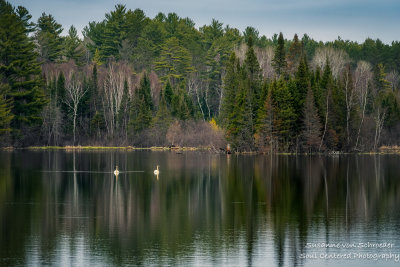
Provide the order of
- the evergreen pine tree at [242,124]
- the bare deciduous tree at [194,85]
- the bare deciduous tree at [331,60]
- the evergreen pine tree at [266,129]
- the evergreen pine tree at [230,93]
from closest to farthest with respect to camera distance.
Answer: the evergreen pine tree at [266,129]
the evergreen pine tree at [242,124]
the evergreen pine tree at [230,93]
the bare deciduous tree at [331,60]
the bare deciduous tree at [194,85]

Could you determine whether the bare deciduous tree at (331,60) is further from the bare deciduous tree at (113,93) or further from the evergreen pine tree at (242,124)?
the bare deciduous tree at (113,93)

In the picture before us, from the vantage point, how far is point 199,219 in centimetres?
3738

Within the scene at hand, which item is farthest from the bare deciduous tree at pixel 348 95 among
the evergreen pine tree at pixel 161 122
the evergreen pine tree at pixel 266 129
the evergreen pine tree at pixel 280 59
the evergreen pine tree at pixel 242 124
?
the evergreen pine tree at pixel 161 122

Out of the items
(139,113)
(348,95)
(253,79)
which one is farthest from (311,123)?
(139,113)

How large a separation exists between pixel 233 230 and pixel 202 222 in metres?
2.88

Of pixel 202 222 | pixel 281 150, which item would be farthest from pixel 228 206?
pixel 281 150

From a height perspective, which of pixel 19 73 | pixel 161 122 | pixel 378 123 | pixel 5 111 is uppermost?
pixel 19 73

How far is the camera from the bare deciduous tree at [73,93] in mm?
128875

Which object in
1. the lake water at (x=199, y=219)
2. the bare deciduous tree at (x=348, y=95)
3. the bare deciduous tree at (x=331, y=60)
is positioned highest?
the bare deciduous tree at (x=331, y=60)

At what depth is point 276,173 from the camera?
219 feet

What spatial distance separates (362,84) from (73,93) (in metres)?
53.9

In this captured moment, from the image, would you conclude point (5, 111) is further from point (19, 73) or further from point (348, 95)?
point (348, 95)

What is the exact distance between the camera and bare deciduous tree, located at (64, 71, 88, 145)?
12888cm

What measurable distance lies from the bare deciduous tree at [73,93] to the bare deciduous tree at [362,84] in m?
50.6
